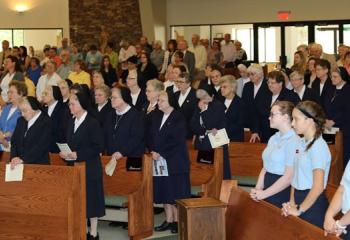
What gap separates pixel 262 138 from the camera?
31.8ft

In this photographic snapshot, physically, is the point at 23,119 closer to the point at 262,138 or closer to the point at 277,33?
the point at 262,138

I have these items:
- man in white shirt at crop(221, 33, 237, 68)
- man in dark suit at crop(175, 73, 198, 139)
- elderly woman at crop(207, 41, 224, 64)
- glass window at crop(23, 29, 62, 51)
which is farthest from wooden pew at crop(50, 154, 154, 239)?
glass window at crop(23, 29, 62, 51)

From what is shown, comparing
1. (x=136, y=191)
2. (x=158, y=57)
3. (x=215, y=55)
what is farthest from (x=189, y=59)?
(x=136, y=191)

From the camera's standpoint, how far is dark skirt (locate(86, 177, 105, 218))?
7.41m

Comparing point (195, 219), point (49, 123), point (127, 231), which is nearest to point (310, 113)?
point (195, 219)

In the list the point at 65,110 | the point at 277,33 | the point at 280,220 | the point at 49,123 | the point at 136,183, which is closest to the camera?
the point at 280,220

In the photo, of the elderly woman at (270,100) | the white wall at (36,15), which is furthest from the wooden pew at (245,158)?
the white wall at (36,15)

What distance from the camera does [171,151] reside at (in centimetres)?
795

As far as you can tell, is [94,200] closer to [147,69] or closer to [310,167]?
[310,167]

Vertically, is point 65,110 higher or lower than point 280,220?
higher

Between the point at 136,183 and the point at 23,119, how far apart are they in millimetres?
1386

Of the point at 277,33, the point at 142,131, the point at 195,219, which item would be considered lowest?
the point at 195,219

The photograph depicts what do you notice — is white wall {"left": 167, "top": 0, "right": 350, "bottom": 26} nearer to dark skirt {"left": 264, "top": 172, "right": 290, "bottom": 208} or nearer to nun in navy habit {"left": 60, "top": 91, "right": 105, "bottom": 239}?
nun in navy habit {"left": 60, "top": 91, "right": 105, "bottom": 239}

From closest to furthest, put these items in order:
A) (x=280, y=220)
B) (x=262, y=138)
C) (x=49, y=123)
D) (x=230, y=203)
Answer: (x=280, y=220)
(x=230, y=203)
(x=49, y=123)
(x=262, y=138)
